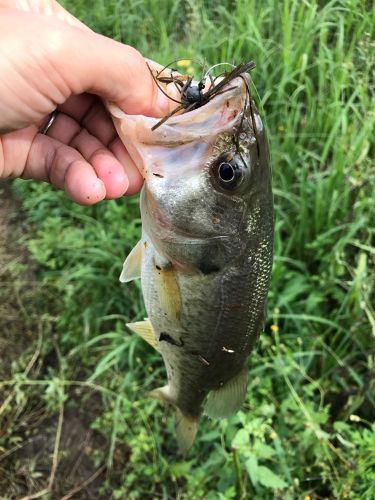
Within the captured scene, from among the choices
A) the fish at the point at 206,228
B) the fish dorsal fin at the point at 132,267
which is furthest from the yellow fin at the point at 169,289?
the fish dorsal fin at the point at 132,267

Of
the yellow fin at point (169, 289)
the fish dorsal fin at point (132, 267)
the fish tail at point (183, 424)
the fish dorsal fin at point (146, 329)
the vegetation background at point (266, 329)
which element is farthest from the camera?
the vegetation background at point (266, 329)

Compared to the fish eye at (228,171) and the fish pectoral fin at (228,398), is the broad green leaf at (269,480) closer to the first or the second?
the fish pectoral fin at (228,398)

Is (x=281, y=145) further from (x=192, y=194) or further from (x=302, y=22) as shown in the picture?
(x=192, y=194)

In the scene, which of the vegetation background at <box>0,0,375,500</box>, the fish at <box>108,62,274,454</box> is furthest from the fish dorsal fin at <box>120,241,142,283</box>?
the vegetation background at <box>0,0,375,500</box>

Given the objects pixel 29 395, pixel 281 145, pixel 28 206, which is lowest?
pixel 29 395

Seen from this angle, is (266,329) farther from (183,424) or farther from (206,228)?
(206,228)

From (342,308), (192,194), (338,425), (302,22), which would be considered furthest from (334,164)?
(192,194)
